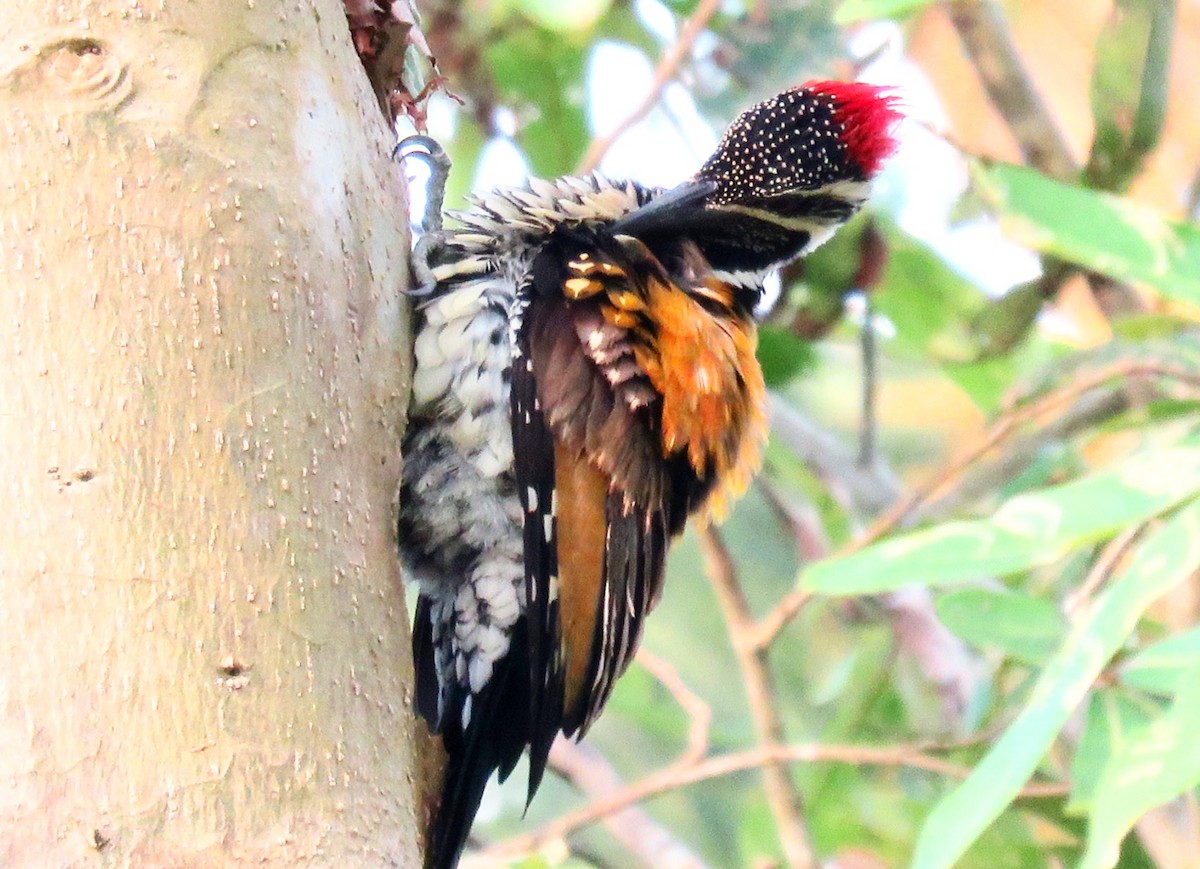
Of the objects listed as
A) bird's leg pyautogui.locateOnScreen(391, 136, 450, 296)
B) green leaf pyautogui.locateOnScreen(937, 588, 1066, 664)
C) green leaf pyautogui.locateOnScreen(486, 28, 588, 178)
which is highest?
bird's leg pyautogui.locateOnScreen(391, 136, 450, 296)

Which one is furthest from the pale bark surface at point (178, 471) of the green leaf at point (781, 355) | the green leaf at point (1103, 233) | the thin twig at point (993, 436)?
the green leaf at point (781, 355)

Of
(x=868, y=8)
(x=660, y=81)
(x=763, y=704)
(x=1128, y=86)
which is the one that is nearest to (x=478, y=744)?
(x=763, y=704)

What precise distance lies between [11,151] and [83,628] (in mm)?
372

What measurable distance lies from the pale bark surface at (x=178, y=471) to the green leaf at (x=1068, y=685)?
457 millimetres

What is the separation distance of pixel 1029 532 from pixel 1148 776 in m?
0.23

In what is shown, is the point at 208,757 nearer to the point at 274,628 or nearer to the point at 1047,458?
the point at 274,628

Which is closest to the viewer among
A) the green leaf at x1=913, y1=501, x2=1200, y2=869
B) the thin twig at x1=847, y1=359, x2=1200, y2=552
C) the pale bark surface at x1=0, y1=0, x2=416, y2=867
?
the pale bark surface at x1=0, y1=0, x2=416, y2=867

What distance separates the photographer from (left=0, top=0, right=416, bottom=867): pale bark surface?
107 centimetres

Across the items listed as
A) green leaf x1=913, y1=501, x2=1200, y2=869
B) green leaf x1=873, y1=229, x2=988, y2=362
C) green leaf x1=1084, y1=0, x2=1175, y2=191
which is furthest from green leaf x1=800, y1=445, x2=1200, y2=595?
green leaf x1=873, y1=229, x2=988, y2=362

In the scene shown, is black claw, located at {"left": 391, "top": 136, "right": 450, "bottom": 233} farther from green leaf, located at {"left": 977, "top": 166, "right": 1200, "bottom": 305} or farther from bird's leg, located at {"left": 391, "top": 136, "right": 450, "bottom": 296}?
green leaf, located at {"left": 977, "top": 166, "right": 1200, "bottom": 305}

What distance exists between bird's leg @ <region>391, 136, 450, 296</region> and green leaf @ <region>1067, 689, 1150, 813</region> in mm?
953

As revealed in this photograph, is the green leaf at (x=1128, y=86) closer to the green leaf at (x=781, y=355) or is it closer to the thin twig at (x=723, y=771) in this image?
the green leaf at (x=781, y=355)

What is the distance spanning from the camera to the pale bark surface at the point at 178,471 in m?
1.07

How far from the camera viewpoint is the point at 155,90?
118 cm
